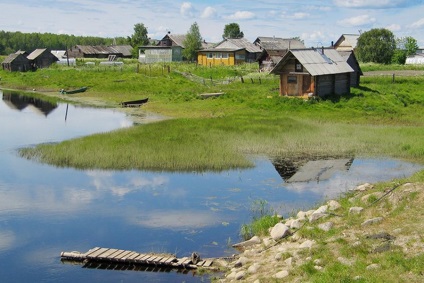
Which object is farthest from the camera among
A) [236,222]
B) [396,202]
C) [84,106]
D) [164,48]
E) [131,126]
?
[164,48]

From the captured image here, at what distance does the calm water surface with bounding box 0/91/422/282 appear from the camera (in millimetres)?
15172

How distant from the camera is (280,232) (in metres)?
15.1

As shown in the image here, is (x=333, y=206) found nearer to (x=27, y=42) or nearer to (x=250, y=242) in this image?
(x=250, y=242)

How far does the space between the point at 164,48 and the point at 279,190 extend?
233 feet

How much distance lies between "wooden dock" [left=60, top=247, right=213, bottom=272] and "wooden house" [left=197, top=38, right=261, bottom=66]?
6731 centimetres

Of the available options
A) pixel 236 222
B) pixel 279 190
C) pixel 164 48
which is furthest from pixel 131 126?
pixel 164 48

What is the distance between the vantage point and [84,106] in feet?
163

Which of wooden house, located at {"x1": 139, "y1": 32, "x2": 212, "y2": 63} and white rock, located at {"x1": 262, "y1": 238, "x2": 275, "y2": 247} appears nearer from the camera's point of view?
white rock, located at {"x1": 262, "y1": 238, "x2": 275, "y2": 247}

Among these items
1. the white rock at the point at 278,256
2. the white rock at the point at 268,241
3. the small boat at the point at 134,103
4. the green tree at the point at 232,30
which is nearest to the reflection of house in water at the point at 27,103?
the small boat at the point at 134,103

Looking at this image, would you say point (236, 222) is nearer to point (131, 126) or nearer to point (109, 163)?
point (109, 163)

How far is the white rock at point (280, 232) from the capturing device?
15039 millimetres

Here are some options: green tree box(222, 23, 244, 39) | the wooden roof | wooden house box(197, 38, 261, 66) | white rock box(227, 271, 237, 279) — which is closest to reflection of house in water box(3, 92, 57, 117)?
wooden house box(197, 38, 261, 66)

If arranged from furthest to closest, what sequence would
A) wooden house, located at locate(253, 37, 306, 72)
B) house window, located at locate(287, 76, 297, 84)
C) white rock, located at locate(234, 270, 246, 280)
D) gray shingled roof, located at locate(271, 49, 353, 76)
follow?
1. wooden house, located at locate(253, 37, 306, 72)
2. house window, located at locate(287, 76, 297, 84)
3. gray shingled roof, located at locate(271, 49, 353, 76)
4. white rock, located at locate(234, 270, 246, 280)

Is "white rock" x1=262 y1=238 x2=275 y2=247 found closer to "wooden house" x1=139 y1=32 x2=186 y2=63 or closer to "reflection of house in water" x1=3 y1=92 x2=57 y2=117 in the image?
"reflection of house in water" x1=3 y1=92 x2=57 y2=117
